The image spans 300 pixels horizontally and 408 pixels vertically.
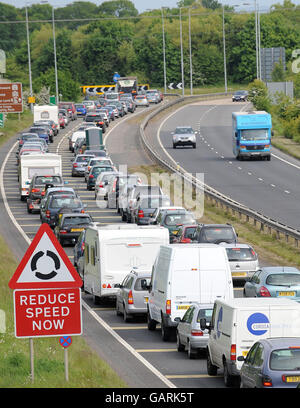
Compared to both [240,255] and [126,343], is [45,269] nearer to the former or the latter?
[126,343]

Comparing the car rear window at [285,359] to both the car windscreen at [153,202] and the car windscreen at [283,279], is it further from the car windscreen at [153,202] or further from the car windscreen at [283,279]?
the car windscreen at [153,202]

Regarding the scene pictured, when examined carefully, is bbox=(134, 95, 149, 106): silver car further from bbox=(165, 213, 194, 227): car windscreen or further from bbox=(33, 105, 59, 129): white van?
bbox=(165, 213, 194, 227): car windscreen

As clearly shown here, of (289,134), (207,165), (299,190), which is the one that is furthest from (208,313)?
(289,134)

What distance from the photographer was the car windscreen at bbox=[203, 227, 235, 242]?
3515cm

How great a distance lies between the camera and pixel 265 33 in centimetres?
18250

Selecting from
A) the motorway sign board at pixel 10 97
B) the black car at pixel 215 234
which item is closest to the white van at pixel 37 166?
the motorway sign board at pixel 10 97

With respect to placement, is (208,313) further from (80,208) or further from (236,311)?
(80,208)

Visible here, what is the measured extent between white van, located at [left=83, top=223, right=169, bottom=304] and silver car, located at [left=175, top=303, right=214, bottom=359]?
22.1 feet

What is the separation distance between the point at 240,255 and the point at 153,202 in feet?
41.7

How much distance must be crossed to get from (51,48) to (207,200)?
137 m

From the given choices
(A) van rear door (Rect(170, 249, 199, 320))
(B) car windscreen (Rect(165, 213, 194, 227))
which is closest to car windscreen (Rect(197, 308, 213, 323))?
(A) van rear door (Rect(170, 249, 199, 320))

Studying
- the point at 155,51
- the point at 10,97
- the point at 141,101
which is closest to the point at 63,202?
the point at 10,97

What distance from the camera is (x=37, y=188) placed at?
52094mm

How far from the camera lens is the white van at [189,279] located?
76.5ft
